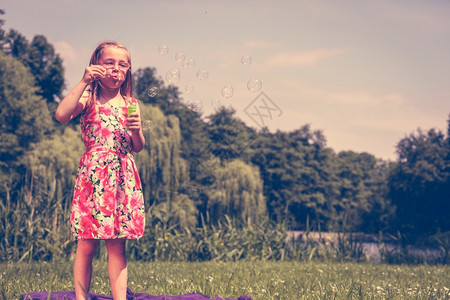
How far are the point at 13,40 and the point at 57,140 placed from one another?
45.9 feet

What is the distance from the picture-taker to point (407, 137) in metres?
39.7

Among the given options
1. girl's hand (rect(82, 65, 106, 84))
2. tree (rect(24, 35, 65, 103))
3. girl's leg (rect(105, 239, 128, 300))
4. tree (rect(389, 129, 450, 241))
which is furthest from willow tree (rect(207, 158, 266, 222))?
girl's hand (rect(82, 65, 106, 84))

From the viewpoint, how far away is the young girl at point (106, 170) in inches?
121

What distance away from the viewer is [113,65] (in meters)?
3.28

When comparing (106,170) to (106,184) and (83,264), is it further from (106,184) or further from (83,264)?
(83,264)

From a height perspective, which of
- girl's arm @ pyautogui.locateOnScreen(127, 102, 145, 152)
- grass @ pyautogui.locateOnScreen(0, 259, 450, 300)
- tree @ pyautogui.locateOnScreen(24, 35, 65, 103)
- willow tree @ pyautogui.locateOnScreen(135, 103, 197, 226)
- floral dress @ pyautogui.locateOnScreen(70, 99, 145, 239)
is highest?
tree @ pyautogui.locateOnScreen(24, 35, 65, 103)

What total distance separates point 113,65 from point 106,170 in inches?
29.8

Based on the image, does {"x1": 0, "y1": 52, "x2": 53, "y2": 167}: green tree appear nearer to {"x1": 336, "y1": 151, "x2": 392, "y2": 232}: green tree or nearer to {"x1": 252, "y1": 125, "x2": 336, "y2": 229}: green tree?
{"x1": 252, "y1": 125, "x2": 336, "y2": 229}: green tree

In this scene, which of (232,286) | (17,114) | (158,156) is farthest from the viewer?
(17,114)

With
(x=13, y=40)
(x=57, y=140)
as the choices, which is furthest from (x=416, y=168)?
(x=13, y=40)

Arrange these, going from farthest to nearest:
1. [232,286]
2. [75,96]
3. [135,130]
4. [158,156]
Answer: [158,156] < [232,286] < [135,130] < [75,96]

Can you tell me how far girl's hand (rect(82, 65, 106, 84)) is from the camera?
3.13m

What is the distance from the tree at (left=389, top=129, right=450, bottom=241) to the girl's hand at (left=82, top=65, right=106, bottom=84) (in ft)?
117

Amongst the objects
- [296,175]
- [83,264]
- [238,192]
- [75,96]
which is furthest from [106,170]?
[296,175]
